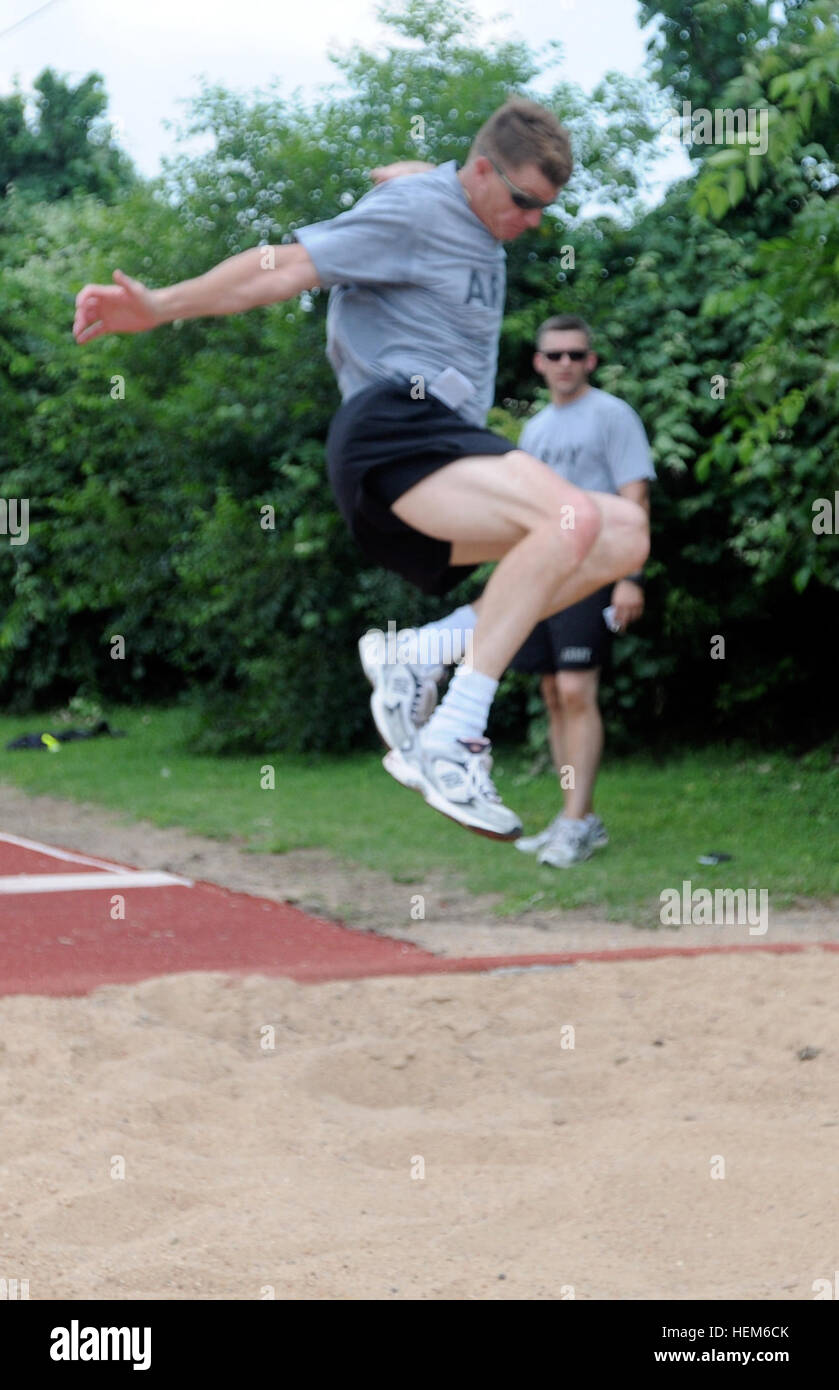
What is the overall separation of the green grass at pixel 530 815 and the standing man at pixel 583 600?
0.86ft

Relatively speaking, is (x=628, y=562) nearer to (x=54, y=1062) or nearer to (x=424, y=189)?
(x=424, y=189)

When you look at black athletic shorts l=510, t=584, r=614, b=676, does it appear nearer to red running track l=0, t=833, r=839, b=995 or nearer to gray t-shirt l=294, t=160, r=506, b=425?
red running track l=0, t=833, r=839, b=995

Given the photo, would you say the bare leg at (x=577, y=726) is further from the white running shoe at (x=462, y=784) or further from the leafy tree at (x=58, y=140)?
the leafy tree at (x=58, y=140)

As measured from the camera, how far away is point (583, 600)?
561 centimetres

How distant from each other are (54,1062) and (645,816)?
441 cm

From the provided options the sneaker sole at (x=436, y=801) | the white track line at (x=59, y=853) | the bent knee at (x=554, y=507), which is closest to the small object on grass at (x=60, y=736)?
the white track line at (x=59, y=853)

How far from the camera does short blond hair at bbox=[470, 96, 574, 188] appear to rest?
310cm

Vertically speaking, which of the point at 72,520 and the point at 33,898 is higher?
the point at 72,520

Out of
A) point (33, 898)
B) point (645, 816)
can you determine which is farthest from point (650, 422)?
point (33, 898)

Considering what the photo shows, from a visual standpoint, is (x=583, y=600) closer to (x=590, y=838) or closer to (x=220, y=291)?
(x=590, y=838)

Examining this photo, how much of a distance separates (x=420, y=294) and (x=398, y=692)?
3.19ft

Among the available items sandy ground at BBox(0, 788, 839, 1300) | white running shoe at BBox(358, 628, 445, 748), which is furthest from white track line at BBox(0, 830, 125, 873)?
white running shoe at BBox(358, 628, 445, 748)

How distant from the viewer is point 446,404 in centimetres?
322

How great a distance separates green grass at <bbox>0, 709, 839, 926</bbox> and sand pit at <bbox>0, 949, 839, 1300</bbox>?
5.79 feet
